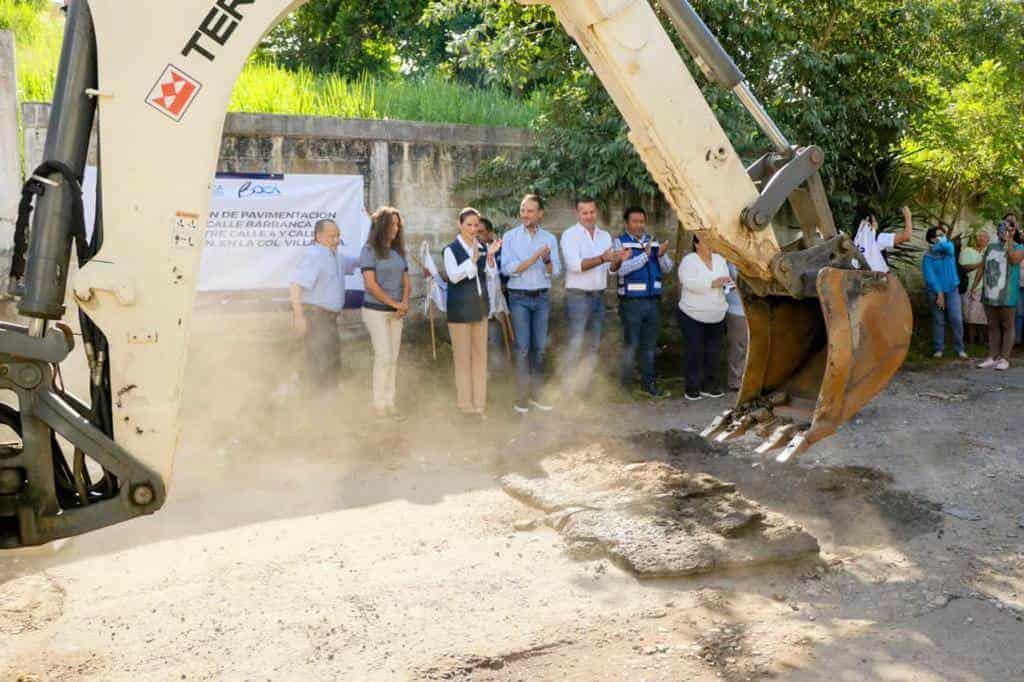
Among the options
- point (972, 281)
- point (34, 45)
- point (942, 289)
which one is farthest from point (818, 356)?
point (34, 45)

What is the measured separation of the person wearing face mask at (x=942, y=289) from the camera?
11617mm

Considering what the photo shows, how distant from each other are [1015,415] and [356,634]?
21.8ft

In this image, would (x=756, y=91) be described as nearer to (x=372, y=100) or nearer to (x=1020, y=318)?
(x=372, y=100)

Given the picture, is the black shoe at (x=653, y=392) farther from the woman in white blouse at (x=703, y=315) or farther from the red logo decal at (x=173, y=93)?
the red logo decal at (x=173, y=93)

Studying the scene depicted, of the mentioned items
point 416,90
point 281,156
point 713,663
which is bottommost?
point 713,663

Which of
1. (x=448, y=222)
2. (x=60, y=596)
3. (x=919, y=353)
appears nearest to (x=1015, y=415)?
(x=919, y=353)

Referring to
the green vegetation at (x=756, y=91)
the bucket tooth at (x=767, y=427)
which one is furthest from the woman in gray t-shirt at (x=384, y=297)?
the bucket tooth at (x=767, y=427)

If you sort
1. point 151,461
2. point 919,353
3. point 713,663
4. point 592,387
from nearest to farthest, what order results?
1. point 151,461
2. point 713,663
3. point 592,387
4. point 919,353

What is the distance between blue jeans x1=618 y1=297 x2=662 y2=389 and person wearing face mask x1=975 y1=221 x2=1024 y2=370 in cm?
415

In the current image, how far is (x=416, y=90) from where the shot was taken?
1073 cm

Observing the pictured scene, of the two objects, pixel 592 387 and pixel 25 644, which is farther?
pixel 592 387

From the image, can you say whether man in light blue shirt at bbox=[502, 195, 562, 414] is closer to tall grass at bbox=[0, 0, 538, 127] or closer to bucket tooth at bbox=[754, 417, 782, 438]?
tall grass at bbox=[0, 0, 538, 127]

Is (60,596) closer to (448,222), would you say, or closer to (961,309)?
(448,222)

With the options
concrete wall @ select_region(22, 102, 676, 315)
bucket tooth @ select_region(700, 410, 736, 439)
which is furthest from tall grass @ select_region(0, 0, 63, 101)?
bucket tooth @ select_region(700, 410, 736, 439)
